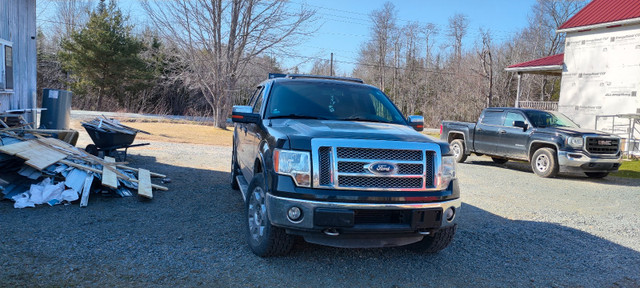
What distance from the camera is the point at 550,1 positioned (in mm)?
43375

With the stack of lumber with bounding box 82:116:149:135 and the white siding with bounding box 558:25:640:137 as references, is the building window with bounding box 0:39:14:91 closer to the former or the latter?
the stack of lumber with bounding box 82:116:149:135

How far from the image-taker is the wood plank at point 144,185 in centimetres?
638

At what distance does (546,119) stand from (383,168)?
10.1 m

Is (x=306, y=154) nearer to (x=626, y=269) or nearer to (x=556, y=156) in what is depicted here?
(x=626, y=269)

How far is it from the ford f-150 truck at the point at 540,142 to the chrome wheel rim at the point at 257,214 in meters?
9.26

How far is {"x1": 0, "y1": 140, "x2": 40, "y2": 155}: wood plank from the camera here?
6.09 m

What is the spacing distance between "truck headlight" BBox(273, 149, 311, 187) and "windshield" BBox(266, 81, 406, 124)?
1.24 meters

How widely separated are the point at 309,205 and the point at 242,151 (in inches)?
110

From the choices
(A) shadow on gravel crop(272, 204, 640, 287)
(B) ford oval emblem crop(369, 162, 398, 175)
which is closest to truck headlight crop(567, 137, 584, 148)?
(A) shadow on gravel crop(272, 204, 640, 287)

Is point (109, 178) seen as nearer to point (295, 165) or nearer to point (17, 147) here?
point (17, 147)

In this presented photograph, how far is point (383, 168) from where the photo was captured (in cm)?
380

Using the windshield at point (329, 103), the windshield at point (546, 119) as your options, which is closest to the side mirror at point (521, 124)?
the windshield at point (546, 119)

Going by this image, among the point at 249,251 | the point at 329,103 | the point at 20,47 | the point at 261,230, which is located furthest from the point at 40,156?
the point at 20,47

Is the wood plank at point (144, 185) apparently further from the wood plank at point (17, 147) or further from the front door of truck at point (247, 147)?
the wood plank at point (17, 147)
